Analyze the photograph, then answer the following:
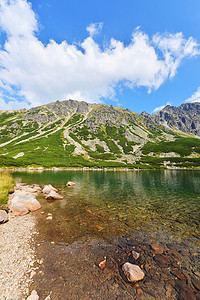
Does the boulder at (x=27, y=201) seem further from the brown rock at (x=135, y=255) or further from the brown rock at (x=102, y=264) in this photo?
the brown rock at (x=135, y=255)

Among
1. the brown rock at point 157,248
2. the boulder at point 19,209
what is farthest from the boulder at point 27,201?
the brown rock at point 157,248

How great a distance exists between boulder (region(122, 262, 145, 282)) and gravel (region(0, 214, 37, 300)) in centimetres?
461

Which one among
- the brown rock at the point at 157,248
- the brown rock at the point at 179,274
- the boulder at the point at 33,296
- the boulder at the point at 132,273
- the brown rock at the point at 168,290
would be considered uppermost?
the boulder at the point at 33,296

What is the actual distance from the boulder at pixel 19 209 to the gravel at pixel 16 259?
2032mm

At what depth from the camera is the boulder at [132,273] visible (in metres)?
6.68

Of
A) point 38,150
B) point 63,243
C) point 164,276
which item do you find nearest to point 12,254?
point 63,243

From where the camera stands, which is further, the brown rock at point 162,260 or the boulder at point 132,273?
the brown rock at point 162,260

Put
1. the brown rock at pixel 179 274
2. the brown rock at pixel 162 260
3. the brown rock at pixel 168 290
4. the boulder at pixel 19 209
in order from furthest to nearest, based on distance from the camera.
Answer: the boulder at pixel 19 209, the brown rock at pixel 162 260, the brown rock at pixel 179 274, the brown rock at pixel 168 290

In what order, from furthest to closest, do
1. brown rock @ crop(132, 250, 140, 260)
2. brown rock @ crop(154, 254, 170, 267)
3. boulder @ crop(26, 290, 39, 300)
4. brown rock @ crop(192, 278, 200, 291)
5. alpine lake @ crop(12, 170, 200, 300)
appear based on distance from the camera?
1. brown rock @ crop(132, 250, 140, 260)
2. brown rock @ crop(154, 254, 170, 267)
3. brown rock @ crop(192, 278, 200, 291)
4. alpine lake @ crop(12, 170, 200, 300)
5. boulder @ crop(26, 290, 39, 300)

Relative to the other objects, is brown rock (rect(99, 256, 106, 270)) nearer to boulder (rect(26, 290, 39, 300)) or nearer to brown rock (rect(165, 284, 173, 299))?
brown rock (rect(165, 284, 173, 299))

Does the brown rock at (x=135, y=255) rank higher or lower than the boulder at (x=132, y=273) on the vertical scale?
lower

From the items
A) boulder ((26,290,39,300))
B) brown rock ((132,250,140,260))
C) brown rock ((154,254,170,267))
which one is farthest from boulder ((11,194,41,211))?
brown rock ((154,254,170,267))

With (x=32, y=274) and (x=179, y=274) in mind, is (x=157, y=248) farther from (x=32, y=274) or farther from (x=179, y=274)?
(x=32, y=274)

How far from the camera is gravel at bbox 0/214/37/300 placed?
576 centimetres
